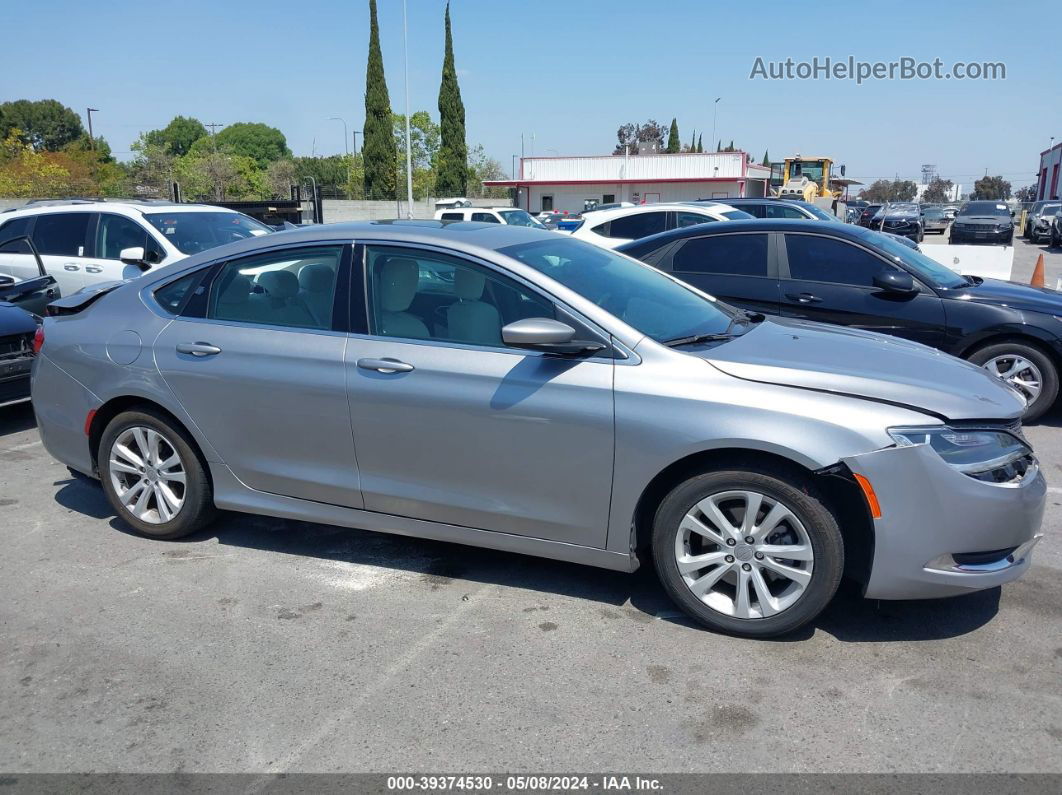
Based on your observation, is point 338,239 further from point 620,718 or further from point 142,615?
point 620,718

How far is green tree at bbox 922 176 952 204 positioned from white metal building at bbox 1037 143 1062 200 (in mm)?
47326

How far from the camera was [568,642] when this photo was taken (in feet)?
12.0

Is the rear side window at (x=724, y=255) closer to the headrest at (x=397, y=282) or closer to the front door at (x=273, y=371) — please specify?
the headrest at (x=397, y=282)

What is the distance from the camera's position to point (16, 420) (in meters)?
7.74

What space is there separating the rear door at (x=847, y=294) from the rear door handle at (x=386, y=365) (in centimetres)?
429

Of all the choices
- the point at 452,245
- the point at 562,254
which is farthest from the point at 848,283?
the point at 452,245

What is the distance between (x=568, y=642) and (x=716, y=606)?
65 centimetres

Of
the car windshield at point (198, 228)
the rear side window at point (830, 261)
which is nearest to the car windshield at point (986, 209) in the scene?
the rear side window at point (830, 261)

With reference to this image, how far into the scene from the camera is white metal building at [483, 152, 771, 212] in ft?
170

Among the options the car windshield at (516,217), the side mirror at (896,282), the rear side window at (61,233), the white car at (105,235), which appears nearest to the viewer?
the side mirror at (896,282)

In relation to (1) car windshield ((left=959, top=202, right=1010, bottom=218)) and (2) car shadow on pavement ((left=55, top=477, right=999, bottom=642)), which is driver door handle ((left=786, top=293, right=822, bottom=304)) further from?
(1) car windshield ((left=959, top=202, right=1010, bottom=218))

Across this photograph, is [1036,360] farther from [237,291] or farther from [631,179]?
[631,179]

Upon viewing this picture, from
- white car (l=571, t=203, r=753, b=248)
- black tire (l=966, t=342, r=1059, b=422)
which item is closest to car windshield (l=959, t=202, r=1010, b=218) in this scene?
white car (l=571, t=203, r=753, b=248)

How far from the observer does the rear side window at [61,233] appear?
32.1ft
